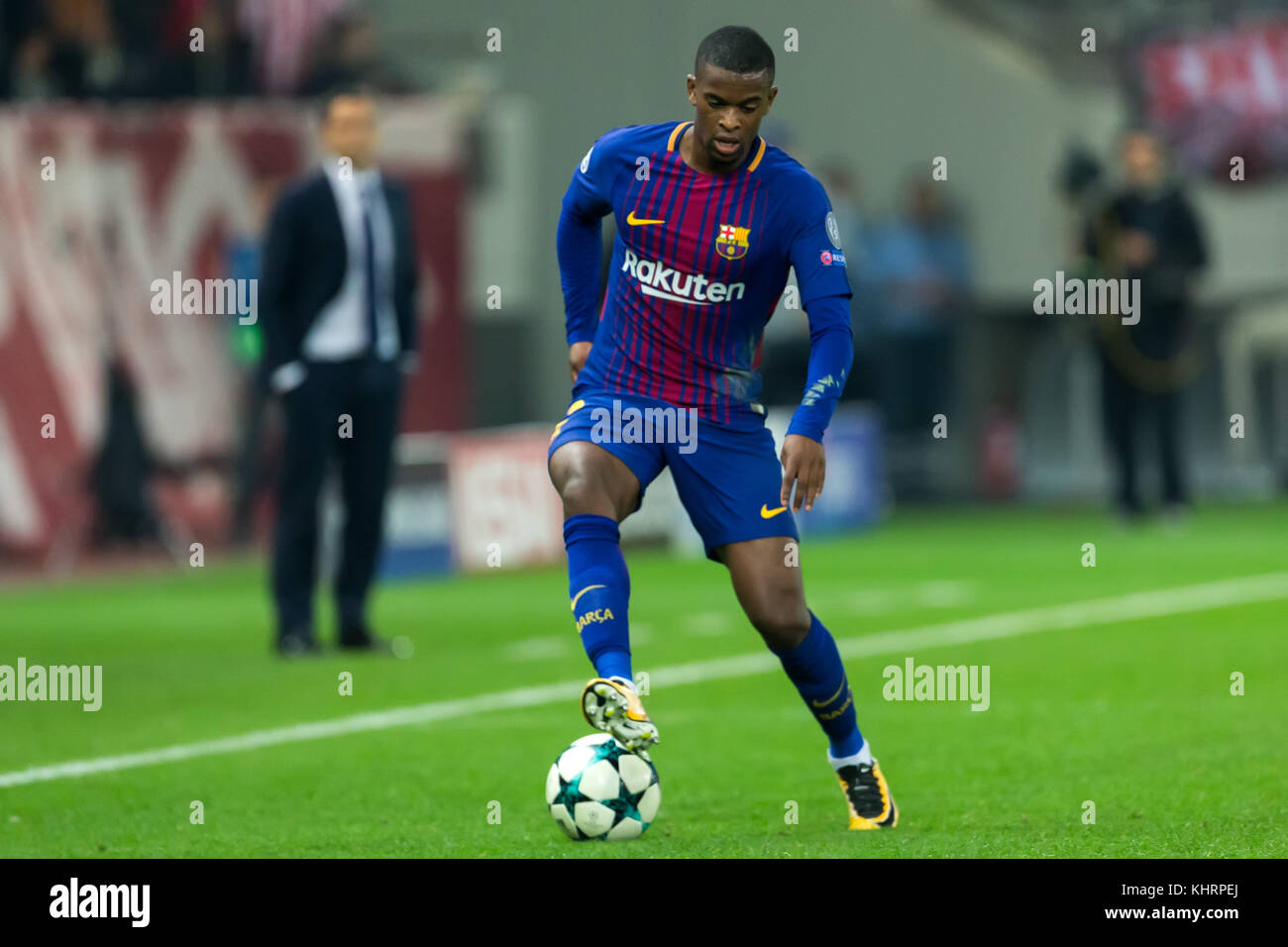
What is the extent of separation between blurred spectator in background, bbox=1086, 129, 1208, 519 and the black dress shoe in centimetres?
900

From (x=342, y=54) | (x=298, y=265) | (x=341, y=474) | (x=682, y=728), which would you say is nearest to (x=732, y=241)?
(x=682, y=728)

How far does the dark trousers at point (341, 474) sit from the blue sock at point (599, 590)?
470 cm

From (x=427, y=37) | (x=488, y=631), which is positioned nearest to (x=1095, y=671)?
(x=488, y=631)

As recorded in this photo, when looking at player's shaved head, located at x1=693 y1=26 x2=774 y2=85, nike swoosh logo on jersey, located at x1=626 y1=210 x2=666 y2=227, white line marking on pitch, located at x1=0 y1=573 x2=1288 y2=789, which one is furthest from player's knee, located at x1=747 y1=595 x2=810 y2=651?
white line marking on pitch, located at x1=0 y1=573 x2=1288 y2=789

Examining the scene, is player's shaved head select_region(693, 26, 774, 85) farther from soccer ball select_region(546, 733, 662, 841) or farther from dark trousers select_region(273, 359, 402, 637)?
dark trousers select_region(273, 359, 402, 637)

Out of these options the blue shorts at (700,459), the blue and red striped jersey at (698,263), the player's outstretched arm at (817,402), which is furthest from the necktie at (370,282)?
the player's outstretched arm at (817,402)

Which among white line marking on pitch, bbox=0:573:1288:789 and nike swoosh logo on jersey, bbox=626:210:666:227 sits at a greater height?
nike swoosh logo on jersey, bbox=626:210:666:227

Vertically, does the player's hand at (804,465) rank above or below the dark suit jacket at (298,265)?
below

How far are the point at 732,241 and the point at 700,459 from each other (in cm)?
63

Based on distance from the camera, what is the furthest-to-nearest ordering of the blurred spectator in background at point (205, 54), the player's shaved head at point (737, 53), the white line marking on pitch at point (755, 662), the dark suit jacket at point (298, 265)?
the blurred spectator in background at point (205, 54) → the dark suit jacket at point (298, 265) → the white line marking on pitch at point (755, 662) → the player's shaved head at point (737, 53)

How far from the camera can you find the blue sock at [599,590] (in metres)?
6.61

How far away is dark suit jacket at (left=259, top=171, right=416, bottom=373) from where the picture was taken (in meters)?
11.4

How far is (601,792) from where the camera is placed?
21.5 ft

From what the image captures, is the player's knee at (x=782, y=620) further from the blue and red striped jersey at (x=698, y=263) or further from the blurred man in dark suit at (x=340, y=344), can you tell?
the blurred man in dark suit at (x=340, y=344)
